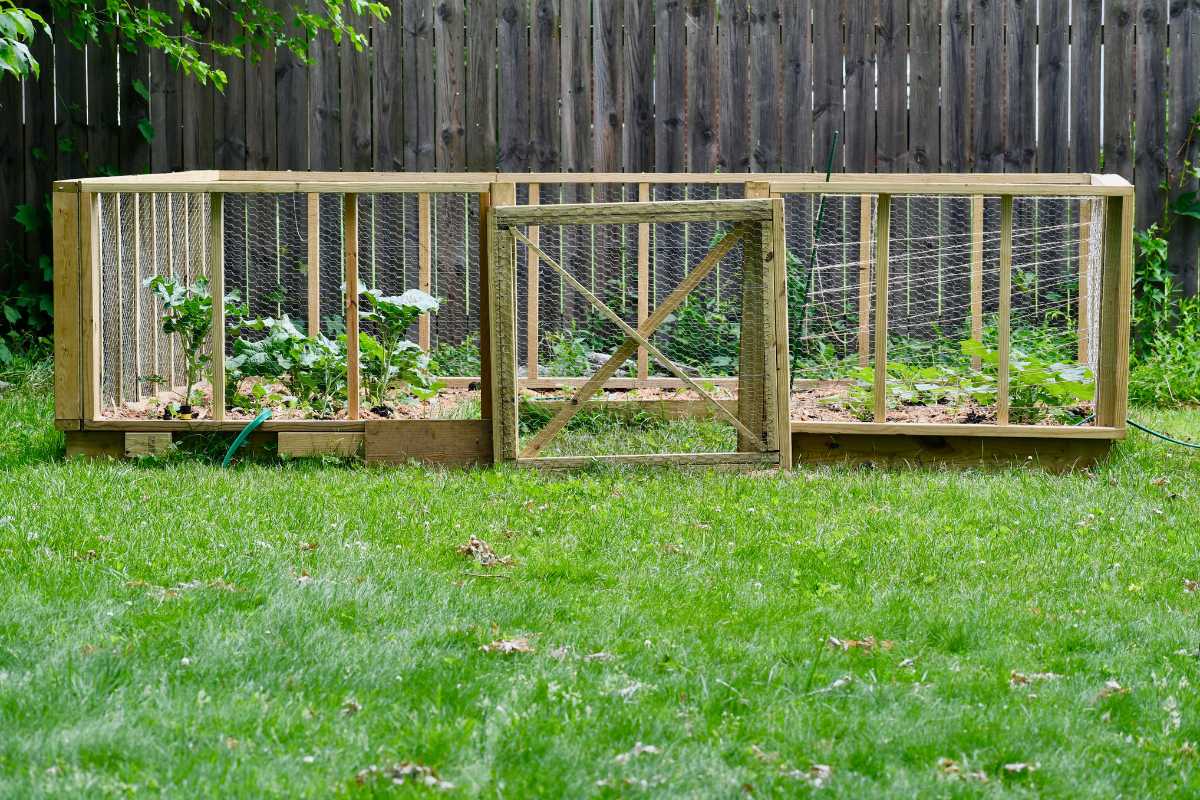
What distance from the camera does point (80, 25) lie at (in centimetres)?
891

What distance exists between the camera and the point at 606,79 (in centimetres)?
917

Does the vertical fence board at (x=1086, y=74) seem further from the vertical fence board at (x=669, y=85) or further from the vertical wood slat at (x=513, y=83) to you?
the vertical wood slat at (x=513, y=83)

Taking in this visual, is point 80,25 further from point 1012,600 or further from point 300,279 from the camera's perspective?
point 1012,600

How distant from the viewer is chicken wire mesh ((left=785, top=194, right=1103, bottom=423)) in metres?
6.91

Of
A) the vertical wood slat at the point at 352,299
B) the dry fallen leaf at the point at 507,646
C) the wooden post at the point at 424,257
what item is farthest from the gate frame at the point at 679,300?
the dry fallen leaf at the point at 507,646

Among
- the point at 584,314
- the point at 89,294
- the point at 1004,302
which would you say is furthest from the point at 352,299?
the point at 1004,302

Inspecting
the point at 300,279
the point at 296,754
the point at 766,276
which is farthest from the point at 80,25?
the point at 296,754

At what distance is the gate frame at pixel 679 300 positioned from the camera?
20.8 ft

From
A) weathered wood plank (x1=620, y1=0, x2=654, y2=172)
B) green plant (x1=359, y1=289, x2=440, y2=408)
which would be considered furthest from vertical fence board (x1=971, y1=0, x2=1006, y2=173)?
green plant (x1=359, y1=289, x2=440, y2=408)

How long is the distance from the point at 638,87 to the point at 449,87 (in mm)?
1221

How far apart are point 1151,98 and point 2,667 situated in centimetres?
798

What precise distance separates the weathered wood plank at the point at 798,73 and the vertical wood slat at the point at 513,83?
1.65m

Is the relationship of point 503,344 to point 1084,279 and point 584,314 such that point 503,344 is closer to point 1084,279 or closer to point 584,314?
point 584,314

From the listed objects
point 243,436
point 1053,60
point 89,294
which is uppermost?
point 1053,60
